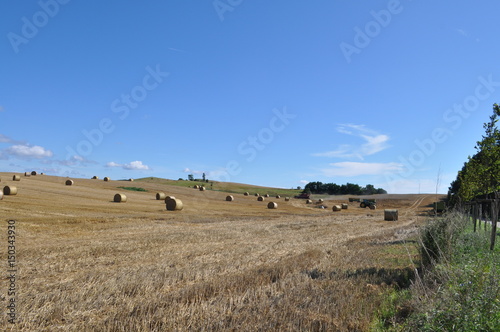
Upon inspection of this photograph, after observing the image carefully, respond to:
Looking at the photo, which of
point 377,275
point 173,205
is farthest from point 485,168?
point 173,205

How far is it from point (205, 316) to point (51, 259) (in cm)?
673

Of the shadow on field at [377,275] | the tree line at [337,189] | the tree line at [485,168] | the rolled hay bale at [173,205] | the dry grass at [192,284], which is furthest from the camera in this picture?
the tree line at [337,189]

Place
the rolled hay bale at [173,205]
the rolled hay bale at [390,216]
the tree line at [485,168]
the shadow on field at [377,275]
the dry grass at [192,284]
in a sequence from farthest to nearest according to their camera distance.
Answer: the rolled hay bale at [390,216] → the rolled hay bale at [173,205] → the tree line at [485,168] → the shadow on field at [377,275] → the dry grass at [192,284]

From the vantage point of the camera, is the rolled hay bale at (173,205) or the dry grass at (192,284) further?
the rolled hay bale at (173,205)

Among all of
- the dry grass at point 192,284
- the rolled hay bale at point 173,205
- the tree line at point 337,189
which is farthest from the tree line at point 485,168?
the tree line at point 337,189

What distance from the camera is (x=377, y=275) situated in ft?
32.6

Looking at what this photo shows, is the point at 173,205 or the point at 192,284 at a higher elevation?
the point at 192,284

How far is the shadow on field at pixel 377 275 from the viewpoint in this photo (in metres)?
9.34

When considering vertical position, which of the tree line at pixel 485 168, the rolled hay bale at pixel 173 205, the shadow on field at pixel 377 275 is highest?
the tree line at pixel 485 168

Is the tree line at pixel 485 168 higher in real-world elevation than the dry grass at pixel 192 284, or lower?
higher

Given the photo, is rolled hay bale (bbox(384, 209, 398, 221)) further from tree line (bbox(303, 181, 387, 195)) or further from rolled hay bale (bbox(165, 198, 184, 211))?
tree line (bbox(303, 181, 387, 195))

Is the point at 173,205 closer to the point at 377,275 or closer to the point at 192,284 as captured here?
the point at 192,284

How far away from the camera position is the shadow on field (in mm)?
9336

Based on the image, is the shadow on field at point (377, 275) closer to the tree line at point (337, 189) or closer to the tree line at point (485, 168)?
the tree line at point (485, 168)
